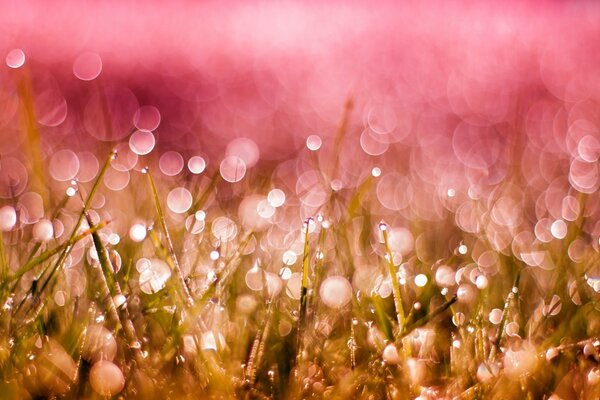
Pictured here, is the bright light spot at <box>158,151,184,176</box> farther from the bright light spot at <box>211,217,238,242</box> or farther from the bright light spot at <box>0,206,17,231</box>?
the bright light spot at <box>211,217,238,242</box>

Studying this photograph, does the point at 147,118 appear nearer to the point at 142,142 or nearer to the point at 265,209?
the point at 142,142

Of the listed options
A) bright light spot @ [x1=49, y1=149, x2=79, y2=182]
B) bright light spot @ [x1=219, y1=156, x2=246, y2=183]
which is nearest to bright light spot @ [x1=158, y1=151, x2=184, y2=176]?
bright light spot @ [x1=219, y1=156, x2=246, y2=183]

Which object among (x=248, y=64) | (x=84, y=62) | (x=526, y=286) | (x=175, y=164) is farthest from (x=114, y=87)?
(x=526, y=286)

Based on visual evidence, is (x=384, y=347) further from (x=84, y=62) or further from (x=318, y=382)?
(x=84, y=62)

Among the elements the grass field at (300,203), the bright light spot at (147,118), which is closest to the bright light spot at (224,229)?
the grass field at (300,203)

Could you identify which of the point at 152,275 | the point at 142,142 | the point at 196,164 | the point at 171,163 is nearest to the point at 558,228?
the point at 152,275
